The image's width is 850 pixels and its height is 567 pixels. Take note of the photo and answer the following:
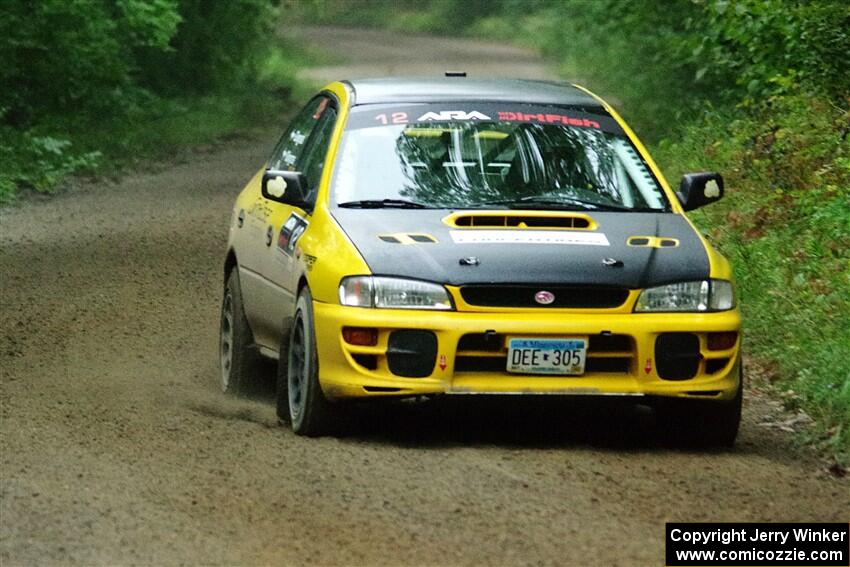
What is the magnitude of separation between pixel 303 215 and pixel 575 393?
5.60 ft

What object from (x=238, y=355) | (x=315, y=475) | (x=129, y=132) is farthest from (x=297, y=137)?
(x=129, y=132)

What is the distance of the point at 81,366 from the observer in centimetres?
1049

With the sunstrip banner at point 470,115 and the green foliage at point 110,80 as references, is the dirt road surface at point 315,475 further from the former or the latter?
the green foliage at point 110,80

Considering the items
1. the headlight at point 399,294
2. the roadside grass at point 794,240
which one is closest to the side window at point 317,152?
the headlight at point 399,294

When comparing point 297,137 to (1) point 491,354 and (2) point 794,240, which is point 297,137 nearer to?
(1) point 491,354

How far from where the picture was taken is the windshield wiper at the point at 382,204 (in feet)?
28.6

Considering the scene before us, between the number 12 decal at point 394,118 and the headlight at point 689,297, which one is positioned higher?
the number 12 decal at point 394,118

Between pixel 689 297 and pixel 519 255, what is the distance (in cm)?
75

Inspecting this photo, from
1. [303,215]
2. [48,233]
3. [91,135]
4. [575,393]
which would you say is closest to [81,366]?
[303,215]

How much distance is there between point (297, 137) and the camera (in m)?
10.2

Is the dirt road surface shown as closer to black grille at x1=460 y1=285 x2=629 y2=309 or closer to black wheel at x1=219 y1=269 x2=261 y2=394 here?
black wheel at x1=219 y1=269 x2=261 y2=394

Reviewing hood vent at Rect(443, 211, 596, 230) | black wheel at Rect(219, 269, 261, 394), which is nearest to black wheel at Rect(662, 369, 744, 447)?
hood vent at Rect(443, 211, 596, 230)

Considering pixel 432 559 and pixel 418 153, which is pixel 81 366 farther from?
pixel 432 559

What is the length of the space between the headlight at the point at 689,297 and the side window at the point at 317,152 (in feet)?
5.62
